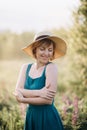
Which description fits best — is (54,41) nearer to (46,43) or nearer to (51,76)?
(46,43)

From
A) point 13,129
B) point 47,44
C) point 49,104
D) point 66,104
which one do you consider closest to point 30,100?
point 49,104

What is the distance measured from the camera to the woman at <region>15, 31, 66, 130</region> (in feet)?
15.7

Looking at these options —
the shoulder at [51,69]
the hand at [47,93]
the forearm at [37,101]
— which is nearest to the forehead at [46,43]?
the shoulder at [51,69]

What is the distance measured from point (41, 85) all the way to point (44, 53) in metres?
0.37

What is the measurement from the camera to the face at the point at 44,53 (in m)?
4.86

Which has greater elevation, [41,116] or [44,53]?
[44,53]

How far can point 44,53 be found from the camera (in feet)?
15.9

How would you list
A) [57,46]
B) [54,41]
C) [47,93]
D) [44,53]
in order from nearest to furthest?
[47,93]
[44,53]
[54,41]
[57,46]

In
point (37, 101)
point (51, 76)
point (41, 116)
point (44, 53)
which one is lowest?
point (41, 116)

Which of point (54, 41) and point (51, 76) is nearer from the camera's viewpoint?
point (51, 76)

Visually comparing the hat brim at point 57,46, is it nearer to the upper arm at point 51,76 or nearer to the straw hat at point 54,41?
the straw hat at point 54,41

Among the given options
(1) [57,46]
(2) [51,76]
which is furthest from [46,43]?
(2) [51,76]

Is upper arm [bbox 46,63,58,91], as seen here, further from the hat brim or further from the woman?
the hat brim

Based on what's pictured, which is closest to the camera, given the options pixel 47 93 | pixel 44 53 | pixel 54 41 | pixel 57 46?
pixel 47 93
